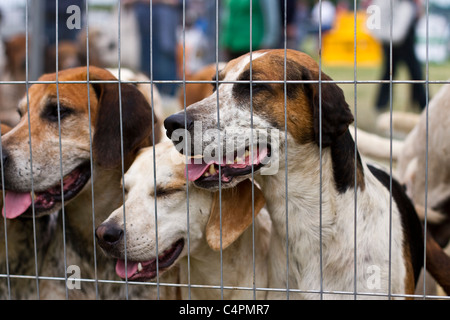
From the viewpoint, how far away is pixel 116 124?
300 cm

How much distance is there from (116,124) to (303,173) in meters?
0.86

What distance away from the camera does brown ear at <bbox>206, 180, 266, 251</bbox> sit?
277 cm

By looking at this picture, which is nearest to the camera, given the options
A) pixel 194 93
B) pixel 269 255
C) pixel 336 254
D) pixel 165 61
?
pixel 336 254

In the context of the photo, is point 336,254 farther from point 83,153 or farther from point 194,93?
point 194,93

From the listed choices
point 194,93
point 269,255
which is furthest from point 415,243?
point 194,93

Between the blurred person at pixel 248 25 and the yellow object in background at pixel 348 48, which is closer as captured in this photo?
the blurred person at pixel 248 25

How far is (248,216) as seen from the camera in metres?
2.80

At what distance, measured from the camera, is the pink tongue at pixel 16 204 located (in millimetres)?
2955

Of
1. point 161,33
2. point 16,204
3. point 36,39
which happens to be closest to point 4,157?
point 16,204

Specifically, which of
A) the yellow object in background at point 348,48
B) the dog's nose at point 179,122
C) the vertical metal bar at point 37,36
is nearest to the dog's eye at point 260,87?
the dog's nose at point 179,122

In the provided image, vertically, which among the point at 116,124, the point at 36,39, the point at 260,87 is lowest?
the point at 116,124

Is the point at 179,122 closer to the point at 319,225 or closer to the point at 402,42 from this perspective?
the point at 319,225

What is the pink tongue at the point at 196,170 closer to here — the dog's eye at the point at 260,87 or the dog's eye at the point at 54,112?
the dog's eye at the point at 260,87
